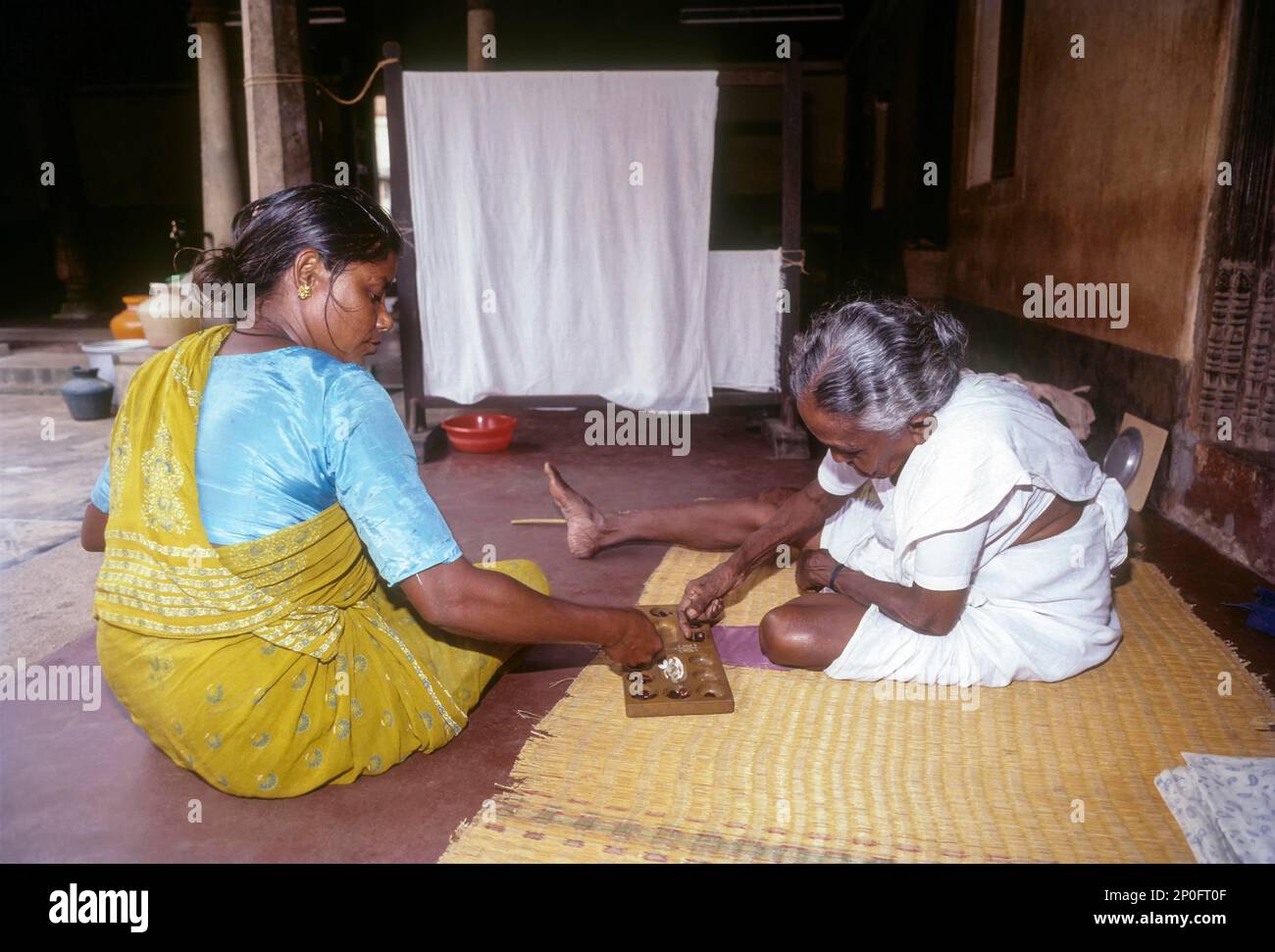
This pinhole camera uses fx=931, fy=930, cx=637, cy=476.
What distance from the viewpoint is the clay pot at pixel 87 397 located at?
6039 millimetres

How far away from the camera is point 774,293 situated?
5250 mm

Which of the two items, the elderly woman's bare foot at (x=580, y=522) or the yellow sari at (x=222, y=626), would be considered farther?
the elderly woman's bare foot at (x=580, y=522)

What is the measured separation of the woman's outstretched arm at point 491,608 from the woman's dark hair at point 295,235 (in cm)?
62

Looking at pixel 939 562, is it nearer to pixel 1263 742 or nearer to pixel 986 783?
pixel 986 783

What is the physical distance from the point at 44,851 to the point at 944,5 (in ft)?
26.6

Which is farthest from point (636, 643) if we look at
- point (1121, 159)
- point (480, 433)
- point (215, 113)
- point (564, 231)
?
point (215, 113)

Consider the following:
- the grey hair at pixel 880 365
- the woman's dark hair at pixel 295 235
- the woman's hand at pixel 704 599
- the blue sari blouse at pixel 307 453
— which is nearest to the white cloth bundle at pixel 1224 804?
the grey hair at pixel 880 365

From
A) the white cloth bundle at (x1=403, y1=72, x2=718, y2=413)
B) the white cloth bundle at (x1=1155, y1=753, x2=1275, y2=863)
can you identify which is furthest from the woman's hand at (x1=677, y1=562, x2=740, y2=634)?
the white cloth bundle at (x1=403, y1=72, x2=718, y2=413)

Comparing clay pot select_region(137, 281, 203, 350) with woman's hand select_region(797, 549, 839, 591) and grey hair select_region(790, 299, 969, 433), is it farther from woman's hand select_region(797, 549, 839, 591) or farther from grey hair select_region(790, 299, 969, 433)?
grey hair select_region(790, 299, 969, 433)

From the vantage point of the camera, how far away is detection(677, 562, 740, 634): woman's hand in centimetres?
263

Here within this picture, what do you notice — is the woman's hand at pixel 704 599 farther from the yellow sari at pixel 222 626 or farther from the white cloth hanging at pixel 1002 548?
the yellow sari at pixel 222 626

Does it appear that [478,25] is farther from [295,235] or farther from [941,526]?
[941,526]

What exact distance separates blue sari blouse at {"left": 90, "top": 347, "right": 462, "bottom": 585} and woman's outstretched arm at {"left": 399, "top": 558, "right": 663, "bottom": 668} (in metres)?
0.04
